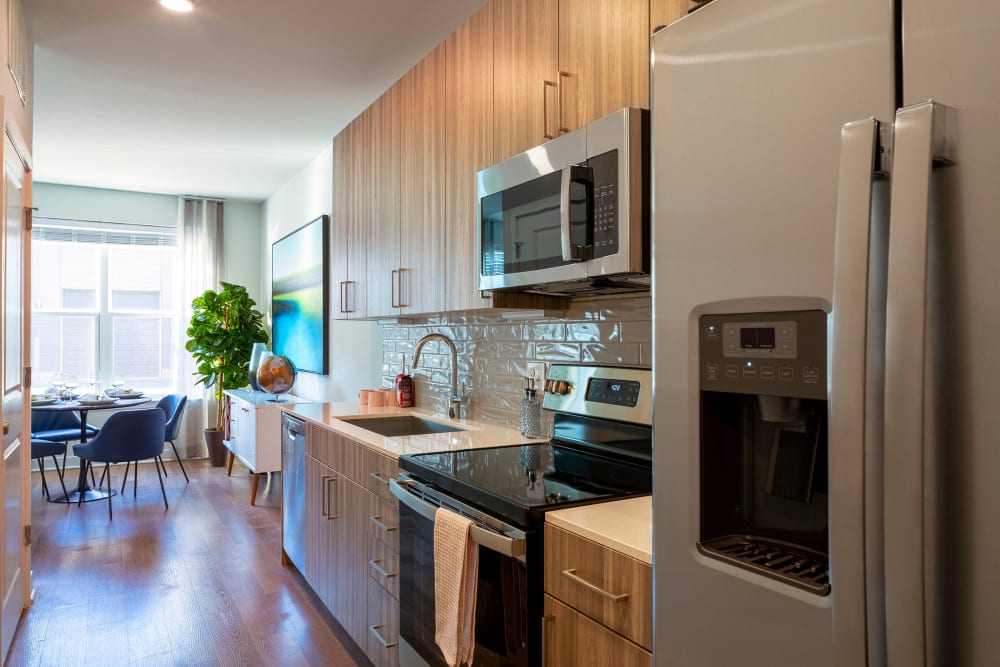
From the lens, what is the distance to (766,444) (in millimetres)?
970

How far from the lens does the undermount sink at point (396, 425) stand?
3.13 meters

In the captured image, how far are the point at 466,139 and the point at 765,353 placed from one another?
175cm

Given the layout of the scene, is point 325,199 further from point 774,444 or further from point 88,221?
point 774,444

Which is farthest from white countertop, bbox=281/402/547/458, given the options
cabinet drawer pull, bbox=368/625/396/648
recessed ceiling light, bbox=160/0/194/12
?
recessed ceiling light, bbox=160/0/194/12

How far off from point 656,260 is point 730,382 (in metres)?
0.23

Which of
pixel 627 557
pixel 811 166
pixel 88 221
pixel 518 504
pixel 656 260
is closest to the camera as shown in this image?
pixel 811 166

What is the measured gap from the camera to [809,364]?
2.82ft

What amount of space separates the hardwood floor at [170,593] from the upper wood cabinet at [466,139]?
1.50 m

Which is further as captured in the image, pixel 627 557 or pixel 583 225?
pixel 583 225

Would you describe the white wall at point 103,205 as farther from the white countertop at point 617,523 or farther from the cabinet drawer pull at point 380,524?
the white countertop at point 617,523

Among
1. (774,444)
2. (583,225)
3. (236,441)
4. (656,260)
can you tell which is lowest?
(236,441)

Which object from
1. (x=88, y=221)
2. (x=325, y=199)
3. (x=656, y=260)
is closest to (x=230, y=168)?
(x=325, y=199)

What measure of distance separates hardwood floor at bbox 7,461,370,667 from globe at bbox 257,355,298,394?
0.84 m

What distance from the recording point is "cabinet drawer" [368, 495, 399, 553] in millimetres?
2213
